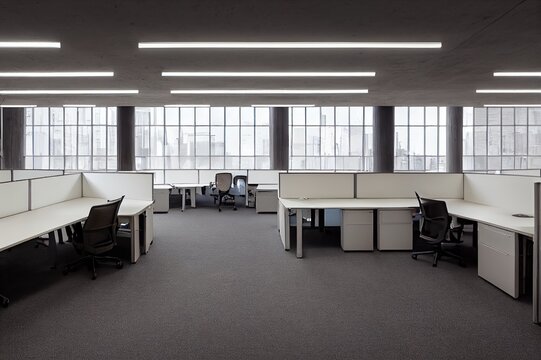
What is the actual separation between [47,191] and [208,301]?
3085mm

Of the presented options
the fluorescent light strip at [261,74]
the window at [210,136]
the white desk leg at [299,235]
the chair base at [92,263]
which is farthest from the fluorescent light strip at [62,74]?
the window at [210,136]

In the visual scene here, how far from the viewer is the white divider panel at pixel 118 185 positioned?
5.23 metres

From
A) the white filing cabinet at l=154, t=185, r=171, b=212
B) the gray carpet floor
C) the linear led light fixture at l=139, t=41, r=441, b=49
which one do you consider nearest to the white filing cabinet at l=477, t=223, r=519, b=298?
the gray carpet floor

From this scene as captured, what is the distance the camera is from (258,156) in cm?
1305

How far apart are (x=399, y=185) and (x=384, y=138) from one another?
18.1ft

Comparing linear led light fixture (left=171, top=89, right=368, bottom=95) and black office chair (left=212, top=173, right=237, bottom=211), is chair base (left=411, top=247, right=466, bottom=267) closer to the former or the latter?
linear led light fixture (left=171, top=89, right=368, bottom=95)

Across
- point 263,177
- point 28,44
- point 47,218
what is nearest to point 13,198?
point 47,218

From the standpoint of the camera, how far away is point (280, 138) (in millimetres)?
10711

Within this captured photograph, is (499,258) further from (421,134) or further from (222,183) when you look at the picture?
(421,134)

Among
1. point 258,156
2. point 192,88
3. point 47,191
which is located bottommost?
point 47,191

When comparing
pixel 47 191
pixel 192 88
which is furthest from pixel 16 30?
pixel 192 88

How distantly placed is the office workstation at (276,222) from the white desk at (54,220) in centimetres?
4

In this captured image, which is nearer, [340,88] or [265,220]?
[340,88]

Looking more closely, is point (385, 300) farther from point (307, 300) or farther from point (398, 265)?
point (398, 265)
